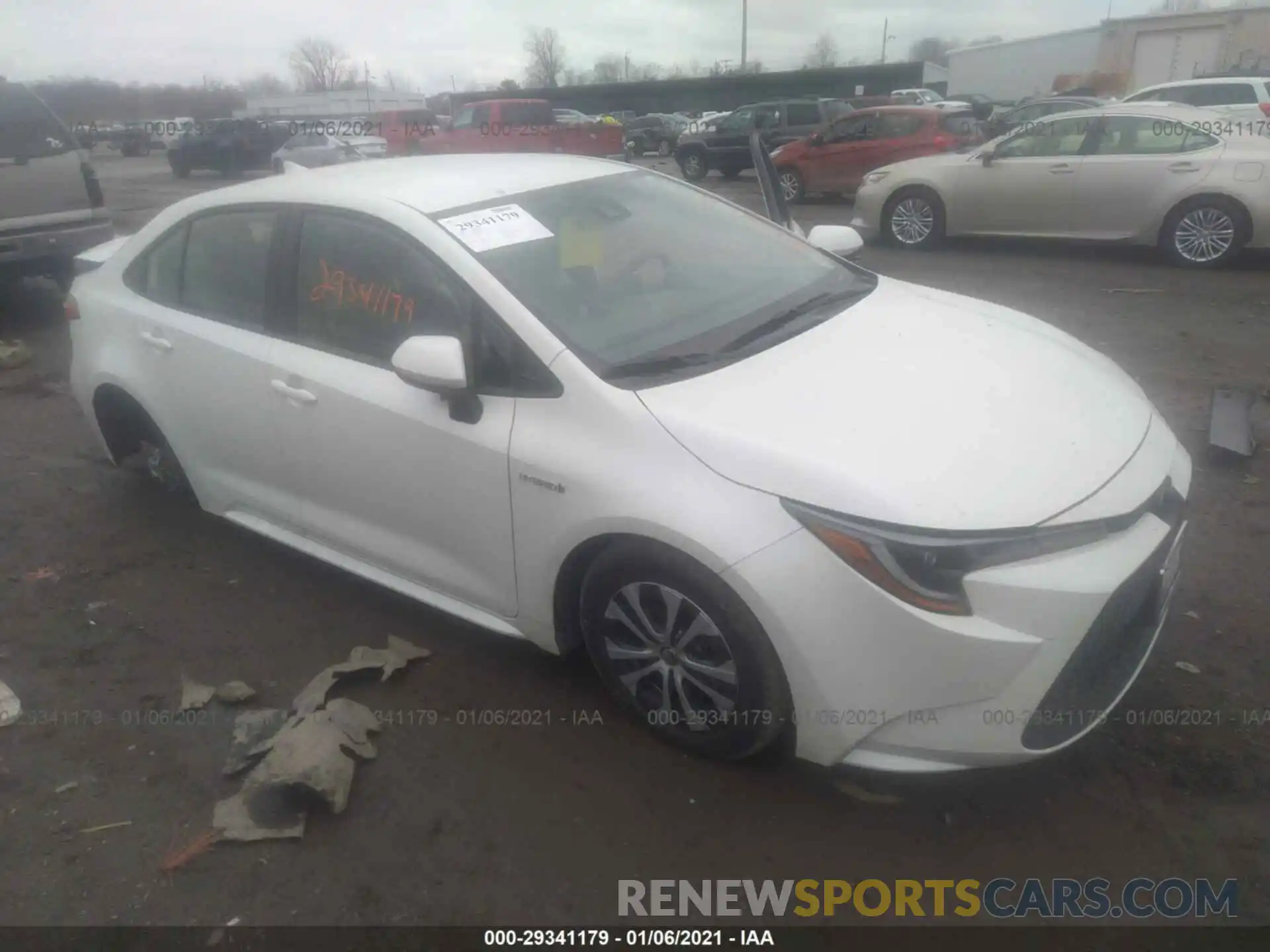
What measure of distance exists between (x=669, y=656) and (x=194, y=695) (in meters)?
1.74

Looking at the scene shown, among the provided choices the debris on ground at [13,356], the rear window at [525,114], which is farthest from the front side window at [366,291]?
the rear window at [525,114]

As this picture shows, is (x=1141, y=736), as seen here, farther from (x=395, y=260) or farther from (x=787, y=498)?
(x=395, y=260)

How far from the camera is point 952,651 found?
220 centimetres

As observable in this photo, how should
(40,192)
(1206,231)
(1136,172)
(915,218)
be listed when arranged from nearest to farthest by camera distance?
(40,192) → (1206,231) → (1136,172) → (915,218)

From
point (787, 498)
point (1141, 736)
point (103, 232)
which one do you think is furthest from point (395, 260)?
point (103, 232)

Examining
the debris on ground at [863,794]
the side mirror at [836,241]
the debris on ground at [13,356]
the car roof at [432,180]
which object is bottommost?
the debris on ground at [863,794]

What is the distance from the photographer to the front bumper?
2.20 m

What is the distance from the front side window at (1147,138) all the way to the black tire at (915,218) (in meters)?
1.69

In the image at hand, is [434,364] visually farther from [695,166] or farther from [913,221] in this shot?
[695,166]

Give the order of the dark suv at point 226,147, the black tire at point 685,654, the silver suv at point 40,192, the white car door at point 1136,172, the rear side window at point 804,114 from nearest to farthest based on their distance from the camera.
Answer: the black tire at point 685,654 → the silver suv at point 40,192 → the white car door at point 1136,172 → the rear side window at point 804,114 → the dark suv at point 226,147

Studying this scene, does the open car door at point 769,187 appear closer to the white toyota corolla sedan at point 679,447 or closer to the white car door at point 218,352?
the white toyota corolla sedan at point 679,447

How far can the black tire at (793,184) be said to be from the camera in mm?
14789

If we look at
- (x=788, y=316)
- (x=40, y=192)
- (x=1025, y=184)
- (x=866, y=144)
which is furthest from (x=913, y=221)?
(x=40, y=192)

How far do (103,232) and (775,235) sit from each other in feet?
24.2
